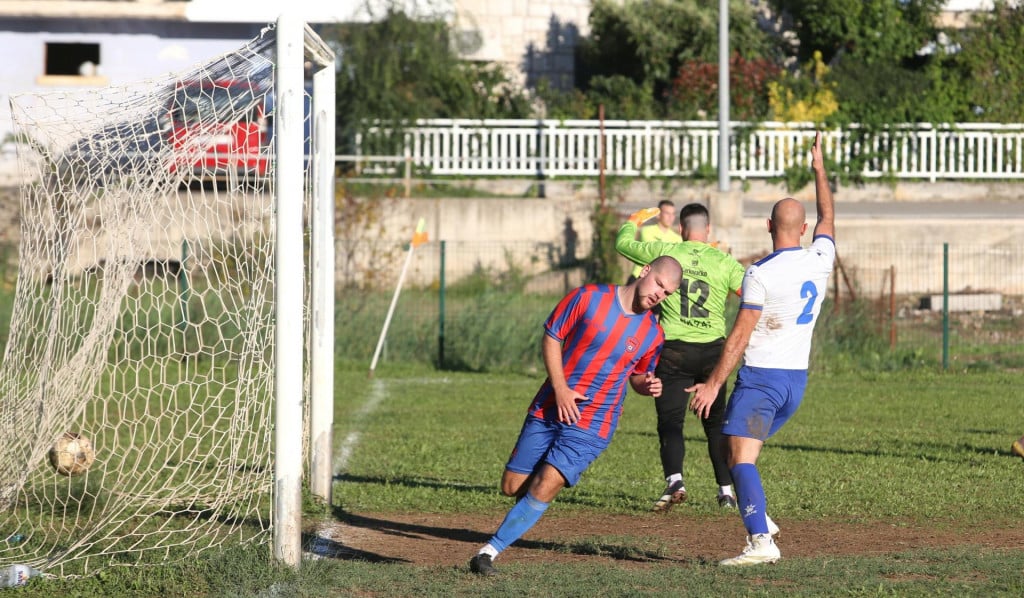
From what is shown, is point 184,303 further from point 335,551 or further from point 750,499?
point 750,499

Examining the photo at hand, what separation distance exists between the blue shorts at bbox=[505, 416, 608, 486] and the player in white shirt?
2.23 feet

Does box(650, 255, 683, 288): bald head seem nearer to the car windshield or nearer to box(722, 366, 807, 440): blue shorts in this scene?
box(722, 366, 807, 440): blue shorts

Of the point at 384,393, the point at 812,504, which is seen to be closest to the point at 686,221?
the point at 812,504

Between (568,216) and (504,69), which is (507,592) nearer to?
(568,216)

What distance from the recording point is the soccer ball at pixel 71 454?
8.93 m

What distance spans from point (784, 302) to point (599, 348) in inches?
43.2

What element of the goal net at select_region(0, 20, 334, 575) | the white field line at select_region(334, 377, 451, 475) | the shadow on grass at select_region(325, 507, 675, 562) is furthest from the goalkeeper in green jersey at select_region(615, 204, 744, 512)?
the white field line at select_region(334, 377, 451, 475)

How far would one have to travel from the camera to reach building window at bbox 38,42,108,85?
30797 millimetres

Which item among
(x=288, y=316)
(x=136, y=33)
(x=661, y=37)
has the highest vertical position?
(x=136, y=33)

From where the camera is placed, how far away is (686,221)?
9.20 m

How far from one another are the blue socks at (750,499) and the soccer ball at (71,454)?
4.64m

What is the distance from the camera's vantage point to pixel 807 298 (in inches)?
285

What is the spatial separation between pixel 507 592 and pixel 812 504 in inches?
136

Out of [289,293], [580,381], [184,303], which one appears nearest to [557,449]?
[580,381]
